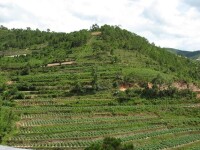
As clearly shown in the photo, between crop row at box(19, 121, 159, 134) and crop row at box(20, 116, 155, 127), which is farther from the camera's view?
crop row at box(20, 116, 155, 127)

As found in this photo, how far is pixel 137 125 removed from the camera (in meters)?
81.3

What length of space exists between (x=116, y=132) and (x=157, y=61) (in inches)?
2265

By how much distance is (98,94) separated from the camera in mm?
99375

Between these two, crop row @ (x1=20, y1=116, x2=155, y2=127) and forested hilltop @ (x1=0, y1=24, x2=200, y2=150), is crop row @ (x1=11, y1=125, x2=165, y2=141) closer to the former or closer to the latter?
forested hilltop @ (x1=0, y1=24, x2=200, y2=150)

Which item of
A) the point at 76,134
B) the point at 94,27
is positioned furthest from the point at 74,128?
the point at 94,27

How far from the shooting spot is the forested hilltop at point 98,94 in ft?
241

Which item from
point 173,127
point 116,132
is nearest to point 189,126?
point 173,127

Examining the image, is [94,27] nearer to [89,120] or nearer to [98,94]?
[98,94]

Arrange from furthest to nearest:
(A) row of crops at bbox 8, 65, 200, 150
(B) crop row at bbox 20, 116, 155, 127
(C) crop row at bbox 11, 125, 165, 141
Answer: (B) crop row at bbox 20, 116, 155, 127 < (C) crop row at bbox 11, 125, 165, 141 < (A) row of crops at bbox 8, 65, 200, 150

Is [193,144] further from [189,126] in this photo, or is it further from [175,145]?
[189,126]

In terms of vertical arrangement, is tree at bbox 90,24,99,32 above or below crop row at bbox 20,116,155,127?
above

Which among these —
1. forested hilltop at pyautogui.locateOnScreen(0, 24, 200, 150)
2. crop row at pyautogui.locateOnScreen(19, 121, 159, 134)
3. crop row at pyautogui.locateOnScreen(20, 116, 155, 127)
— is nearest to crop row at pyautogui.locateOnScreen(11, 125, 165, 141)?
forested hilltop at pyautogui.locateOnScreen(0, 24, 200, 150)

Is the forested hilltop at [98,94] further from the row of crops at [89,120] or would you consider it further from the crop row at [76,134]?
the row of crops at [89,120]

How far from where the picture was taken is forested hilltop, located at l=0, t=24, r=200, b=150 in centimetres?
7331
